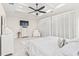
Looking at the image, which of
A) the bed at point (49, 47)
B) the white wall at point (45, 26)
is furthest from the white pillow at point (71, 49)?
the white wall at point (45, 26)

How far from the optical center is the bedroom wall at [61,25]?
1.50 metres

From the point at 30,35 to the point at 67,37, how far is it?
1.87ft

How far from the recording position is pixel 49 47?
1557mm

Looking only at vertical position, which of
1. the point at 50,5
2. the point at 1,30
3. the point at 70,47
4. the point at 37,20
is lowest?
the point at 70,47

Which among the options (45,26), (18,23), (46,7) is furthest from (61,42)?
(18,23)

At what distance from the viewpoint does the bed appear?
1.46m

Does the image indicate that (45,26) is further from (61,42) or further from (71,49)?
(71,49)

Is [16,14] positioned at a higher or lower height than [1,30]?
higher

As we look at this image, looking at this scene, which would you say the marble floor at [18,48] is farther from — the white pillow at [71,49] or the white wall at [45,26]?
the white pillow at [71,49]

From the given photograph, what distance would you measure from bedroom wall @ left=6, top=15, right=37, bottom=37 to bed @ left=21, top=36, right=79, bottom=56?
0.50ft

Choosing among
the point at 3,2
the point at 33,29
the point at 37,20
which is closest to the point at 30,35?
the point at 33,29

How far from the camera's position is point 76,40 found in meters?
1.49

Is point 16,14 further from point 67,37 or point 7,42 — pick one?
point 67,37

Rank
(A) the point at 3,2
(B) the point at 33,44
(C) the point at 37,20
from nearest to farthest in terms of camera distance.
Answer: (A) the point at 3,2 < (C) the point at 37,20 < (B) the point at 33,44
